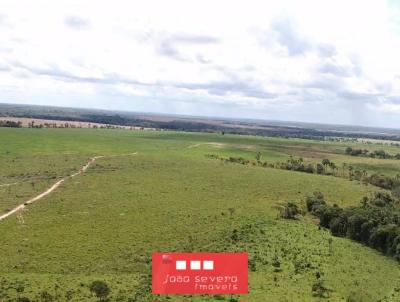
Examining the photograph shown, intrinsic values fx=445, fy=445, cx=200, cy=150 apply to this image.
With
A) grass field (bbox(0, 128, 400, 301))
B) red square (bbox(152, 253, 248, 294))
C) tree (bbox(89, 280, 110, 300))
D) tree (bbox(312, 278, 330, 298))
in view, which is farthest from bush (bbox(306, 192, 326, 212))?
red square (bbox(152, 253, 248, 294))

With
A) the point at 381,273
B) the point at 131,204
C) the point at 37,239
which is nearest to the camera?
the point at 381,273

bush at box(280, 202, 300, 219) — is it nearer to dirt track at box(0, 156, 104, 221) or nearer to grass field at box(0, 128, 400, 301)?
grass field at box(0, 128, 400, 301)

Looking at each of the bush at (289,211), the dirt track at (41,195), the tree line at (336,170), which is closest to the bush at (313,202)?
the bush at (289,211)

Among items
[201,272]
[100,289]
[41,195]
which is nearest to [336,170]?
[41,195]

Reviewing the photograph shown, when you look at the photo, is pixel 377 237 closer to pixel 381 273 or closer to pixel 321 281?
pixel 381 273

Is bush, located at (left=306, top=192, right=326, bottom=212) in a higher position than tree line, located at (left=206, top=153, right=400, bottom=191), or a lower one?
lower

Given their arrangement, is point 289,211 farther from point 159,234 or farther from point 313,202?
point 159,234

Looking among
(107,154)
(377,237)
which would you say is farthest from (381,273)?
(107,154)
